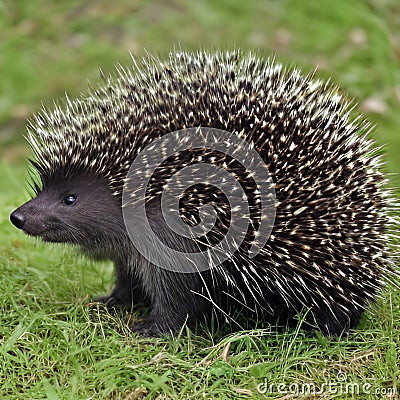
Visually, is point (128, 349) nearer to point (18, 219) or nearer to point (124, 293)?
point (124, 293)

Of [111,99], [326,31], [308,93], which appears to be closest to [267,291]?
[308,93]

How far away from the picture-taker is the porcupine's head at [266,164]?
4680 mm

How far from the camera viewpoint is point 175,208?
4691 mm

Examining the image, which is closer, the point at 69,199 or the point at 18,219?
the point at 18,219

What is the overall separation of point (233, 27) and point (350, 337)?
9678 mm

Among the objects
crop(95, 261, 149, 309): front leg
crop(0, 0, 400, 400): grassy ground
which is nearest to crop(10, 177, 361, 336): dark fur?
crop(0, 0, 400, 400): grassy ground

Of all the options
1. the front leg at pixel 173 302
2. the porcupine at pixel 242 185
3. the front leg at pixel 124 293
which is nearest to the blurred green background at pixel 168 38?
the front leg at pixel 124 293

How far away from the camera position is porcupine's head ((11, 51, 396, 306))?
4.68 m

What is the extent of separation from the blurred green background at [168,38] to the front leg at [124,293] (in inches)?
267

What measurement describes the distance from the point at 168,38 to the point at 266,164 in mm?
9141

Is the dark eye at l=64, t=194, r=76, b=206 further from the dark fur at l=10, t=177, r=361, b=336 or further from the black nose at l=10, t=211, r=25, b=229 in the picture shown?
the black nose at l=10, t=211, r=25, b=229

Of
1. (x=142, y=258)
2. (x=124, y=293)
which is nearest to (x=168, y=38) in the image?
(x=124, y=293)

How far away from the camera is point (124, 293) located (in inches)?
220

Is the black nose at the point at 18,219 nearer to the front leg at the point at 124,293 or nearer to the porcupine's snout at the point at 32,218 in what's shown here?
the porcupine's snout at the point at 32,218
